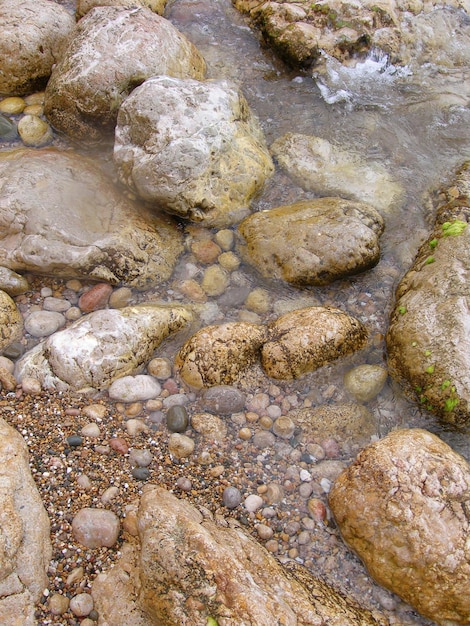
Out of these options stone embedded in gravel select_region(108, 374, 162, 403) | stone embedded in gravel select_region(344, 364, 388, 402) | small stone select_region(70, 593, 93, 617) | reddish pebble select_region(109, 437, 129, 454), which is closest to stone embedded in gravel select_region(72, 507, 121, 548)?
small stone select_region(70, 593, 93, 617)

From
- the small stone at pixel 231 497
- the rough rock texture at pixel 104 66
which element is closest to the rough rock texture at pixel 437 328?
the small stone at pixel 231 497

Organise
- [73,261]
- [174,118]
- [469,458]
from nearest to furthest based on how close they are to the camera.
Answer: [469,458] < [73,261] < [174,118]

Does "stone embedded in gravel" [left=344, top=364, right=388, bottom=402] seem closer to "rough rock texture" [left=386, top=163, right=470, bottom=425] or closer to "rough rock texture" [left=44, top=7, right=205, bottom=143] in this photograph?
"rough rock texture" [left=386, top=163, right=470, bottom=425]

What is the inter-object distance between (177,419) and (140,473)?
0.45m

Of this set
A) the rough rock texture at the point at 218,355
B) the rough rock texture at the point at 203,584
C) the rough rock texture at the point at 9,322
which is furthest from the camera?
the rough rock texture at the point at 9,322

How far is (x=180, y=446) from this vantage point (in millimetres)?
3445

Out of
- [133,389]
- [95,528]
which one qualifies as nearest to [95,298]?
[133,389]

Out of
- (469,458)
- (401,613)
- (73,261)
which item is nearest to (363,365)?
(469,458)

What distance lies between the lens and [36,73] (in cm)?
564

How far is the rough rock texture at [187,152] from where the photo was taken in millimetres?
4527

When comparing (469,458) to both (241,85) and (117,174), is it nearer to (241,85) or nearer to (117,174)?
(117,174)

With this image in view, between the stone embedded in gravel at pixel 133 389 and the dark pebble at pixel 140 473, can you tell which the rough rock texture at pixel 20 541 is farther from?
the stone embedded in gravel at pixel 133 389

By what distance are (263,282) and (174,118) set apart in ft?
5.60

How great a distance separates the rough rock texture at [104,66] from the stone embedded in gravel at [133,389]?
2.83m
